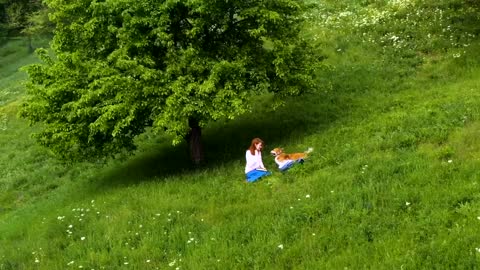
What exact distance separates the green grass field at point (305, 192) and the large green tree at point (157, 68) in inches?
61.1

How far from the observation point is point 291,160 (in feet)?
43.1

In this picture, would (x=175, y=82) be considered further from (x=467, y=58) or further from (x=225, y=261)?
(x=467, y=58)

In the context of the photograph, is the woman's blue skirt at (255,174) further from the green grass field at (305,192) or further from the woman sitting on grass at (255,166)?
the green grass field at (305,192)

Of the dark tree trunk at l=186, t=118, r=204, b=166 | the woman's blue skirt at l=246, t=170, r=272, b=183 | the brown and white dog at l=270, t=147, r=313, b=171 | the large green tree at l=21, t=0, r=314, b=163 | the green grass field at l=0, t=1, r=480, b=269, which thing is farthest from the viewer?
the dark tree trunk at l=186, t=118, r=204, b=166

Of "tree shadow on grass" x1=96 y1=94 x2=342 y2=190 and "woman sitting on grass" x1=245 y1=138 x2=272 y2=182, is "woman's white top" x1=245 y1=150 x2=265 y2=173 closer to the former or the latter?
"woman sitting on grass" x1=245 y1=138 x2=272 y2=182

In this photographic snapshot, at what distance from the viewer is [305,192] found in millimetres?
11102

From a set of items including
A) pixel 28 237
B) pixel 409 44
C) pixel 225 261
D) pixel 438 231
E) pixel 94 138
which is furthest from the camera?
pixel 409 44

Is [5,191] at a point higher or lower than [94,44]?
lower

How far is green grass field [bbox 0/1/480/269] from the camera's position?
340 inches

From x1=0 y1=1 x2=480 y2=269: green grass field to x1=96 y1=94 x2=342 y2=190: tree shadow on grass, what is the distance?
0.07m

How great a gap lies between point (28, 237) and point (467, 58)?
14827 millimetres

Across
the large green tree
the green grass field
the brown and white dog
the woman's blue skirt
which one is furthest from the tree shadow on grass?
the woman's blue skirt

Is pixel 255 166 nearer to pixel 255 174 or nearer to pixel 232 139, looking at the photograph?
pixel 255 174

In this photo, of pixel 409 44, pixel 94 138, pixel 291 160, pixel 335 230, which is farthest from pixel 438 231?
pixel 409 44
